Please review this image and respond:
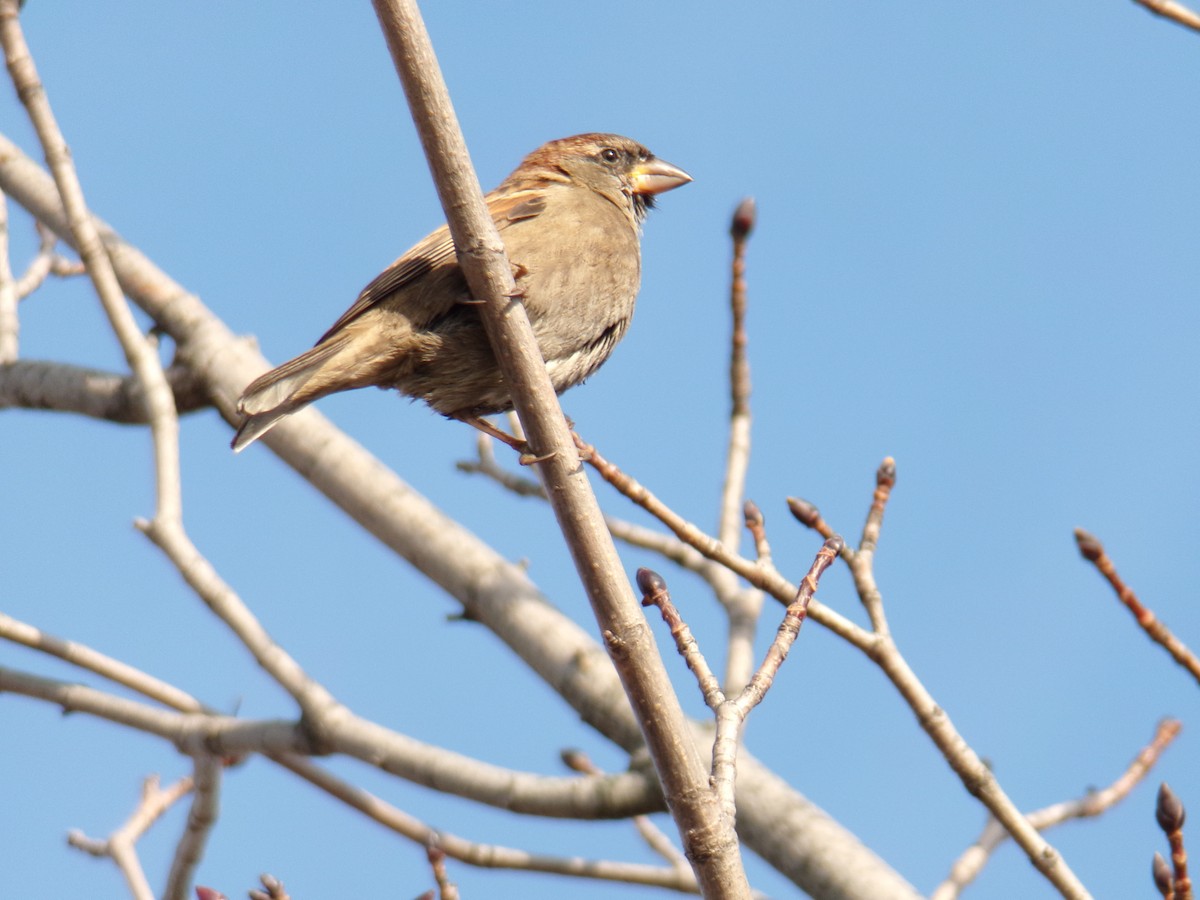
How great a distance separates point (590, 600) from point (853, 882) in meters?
1.61

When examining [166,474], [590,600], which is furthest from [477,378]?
[590,600]

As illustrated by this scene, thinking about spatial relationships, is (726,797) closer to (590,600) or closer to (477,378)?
(590,600)

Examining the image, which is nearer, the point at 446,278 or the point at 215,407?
the point at 446,278

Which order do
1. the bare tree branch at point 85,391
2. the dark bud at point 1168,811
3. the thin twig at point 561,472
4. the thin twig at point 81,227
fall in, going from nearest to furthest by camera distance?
the thin twig at point 561,472 → the dark bud at point 1168,811 → the thin twig at point 81,227 → the bare tree branch at point 85,391

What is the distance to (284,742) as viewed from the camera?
4.76m

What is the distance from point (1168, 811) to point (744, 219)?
2.53 meters

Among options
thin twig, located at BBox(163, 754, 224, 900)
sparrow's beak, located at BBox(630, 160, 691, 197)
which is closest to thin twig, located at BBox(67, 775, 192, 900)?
thin twig, located at BBox(163, 754, 224, 900)

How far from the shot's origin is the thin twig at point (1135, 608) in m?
3.47

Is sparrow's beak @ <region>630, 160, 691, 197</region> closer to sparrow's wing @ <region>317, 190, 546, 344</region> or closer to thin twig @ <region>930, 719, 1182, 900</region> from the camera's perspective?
sparrow's wing @ <region>317, 190, 546, 344</region>

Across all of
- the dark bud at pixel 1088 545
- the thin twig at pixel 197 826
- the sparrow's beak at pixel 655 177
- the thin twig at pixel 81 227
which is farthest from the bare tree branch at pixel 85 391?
the dark bud at pixel 1088 545

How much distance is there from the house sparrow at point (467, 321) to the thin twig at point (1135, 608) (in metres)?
1.56

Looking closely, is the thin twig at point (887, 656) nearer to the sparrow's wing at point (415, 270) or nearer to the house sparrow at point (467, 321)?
the house sparrow at point (467, 321)

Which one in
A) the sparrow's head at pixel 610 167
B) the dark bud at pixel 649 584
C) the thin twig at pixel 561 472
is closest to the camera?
the thin twig at pixel 561 472

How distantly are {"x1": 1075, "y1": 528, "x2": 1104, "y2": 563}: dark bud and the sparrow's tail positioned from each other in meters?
2.01
